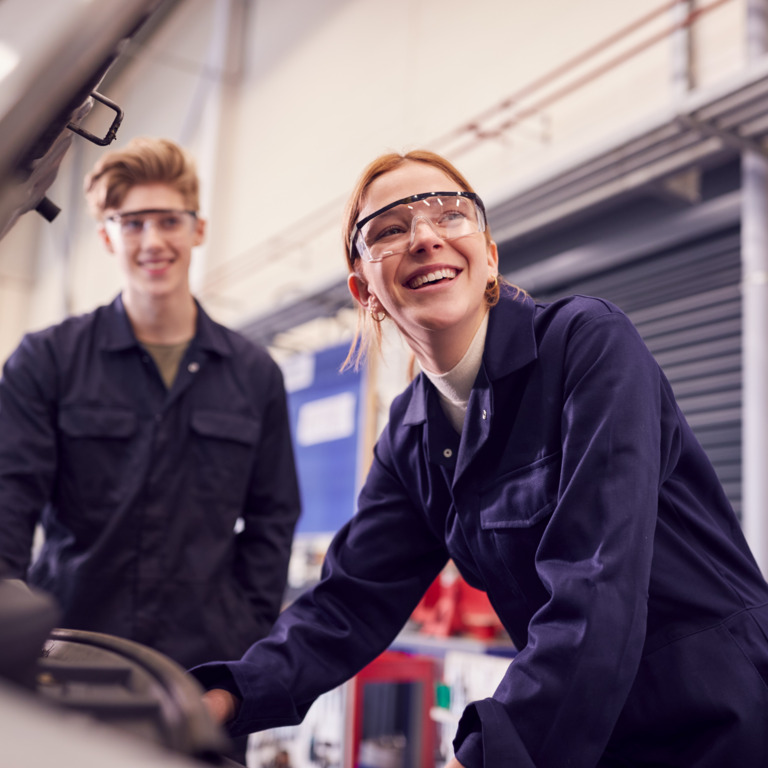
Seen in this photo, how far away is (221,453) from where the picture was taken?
203 centimetres

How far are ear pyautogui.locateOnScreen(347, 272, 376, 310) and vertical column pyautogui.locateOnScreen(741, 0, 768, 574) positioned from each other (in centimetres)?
203

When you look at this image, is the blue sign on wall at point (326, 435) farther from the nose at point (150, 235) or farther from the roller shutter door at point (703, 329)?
the nose at point (150, 235)

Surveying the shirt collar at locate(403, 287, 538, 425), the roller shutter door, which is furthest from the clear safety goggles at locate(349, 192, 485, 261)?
the roller shutter door

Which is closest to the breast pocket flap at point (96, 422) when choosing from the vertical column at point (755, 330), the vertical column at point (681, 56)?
the vertical column at point (755, 330)

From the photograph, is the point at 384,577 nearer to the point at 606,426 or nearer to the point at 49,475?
the point at 606,426


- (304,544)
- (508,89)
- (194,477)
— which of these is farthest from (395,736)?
(508,89)

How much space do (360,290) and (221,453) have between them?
668 mm

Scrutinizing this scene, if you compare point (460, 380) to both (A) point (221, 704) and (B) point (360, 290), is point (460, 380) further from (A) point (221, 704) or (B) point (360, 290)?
(A) point (221, 704)

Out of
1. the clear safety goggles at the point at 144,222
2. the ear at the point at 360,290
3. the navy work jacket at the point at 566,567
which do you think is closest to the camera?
the navy work jacket at the point at 566,567

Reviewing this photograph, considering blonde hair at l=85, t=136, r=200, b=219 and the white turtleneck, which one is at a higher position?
blonde hair at l=85, t=136, r=200, b=219

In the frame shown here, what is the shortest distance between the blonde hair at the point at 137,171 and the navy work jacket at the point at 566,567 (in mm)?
983

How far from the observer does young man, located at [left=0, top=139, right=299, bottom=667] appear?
191 cm

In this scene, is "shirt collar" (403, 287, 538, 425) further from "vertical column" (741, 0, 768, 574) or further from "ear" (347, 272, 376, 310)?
"vertical column" (741, 0, 768, 574)

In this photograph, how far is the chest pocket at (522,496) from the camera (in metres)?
1.12
